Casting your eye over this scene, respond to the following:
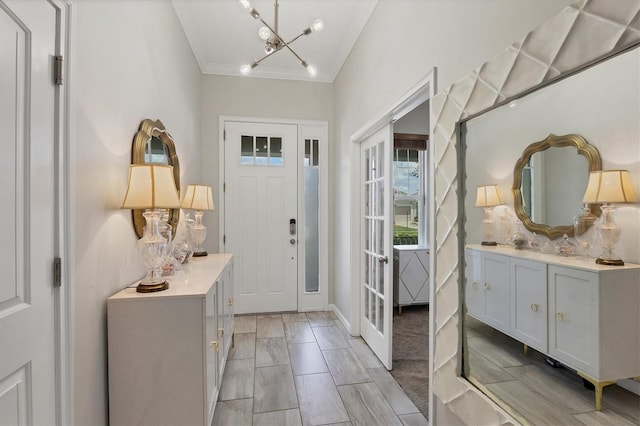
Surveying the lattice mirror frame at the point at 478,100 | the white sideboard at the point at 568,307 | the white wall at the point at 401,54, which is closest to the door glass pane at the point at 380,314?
the white wall at the point at 401,54

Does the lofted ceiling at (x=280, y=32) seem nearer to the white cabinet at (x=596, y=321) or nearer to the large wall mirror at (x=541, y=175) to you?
the large wall mirror at (x=541, y=175)

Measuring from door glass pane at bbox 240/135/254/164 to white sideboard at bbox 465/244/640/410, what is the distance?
3.13 m

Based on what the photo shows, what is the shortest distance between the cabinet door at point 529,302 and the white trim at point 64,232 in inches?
67.5

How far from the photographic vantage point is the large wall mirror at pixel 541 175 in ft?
2.77

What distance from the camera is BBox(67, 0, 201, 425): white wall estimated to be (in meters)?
1.31

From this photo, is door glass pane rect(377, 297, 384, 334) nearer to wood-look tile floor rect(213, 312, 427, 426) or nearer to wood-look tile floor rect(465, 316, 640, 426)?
wood-look tile floor rect(213, 312, 427, 426)

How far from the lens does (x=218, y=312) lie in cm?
215

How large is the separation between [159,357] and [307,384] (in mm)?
1207

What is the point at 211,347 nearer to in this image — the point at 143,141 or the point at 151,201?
the point at 151,201

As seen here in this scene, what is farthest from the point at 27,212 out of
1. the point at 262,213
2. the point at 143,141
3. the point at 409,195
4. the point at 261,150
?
the point at 409,195

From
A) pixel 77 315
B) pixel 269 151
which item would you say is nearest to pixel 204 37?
pixel 269 151

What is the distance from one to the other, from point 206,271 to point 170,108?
1399 millimetres

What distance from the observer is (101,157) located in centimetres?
151

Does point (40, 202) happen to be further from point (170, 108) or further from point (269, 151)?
point (269, 151)
